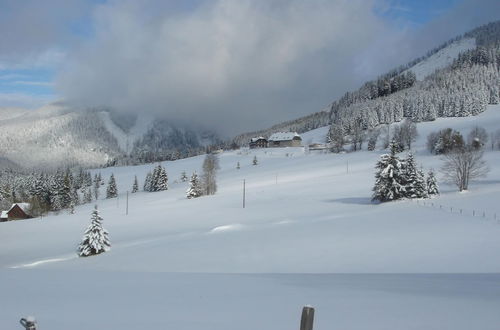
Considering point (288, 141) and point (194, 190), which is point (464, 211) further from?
point (288, 141)

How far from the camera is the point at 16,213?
8919 centimetres

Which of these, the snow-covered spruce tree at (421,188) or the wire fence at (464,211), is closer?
the wire fence at (464,211)


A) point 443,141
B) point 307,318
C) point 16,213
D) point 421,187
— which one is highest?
point 443,141

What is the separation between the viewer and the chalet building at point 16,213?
87.9 m

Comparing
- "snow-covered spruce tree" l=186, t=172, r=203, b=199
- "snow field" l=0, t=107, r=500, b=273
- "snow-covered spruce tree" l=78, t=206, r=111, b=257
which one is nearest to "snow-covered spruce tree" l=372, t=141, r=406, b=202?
"snow field" l=0, t=107, r=500, b=273

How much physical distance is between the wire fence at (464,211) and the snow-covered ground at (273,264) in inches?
11.8

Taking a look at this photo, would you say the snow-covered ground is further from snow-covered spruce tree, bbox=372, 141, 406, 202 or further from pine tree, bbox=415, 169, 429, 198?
pine tree, bbox=415, 169, 429, 198

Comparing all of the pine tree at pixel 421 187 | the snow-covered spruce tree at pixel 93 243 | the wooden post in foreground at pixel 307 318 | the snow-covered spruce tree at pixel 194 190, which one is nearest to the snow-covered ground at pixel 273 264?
the snow-covered spruce tree at pixel 93 243

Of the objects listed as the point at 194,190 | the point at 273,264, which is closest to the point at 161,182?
the point at 194,190

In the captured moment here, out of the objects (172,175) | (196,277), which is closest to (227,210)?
(196,277)

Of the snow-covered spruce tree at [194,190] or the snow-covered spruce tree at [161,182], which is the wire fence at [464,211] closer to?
the snow-covered spruce tree at [194,190]

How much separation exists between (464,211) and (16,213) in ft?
306

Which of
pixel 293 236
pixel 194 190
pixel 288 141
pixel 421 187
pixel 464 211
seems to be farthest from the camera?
pixel 288 141

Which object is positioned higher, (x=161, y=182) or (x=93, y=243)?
(x=161, y=182)
